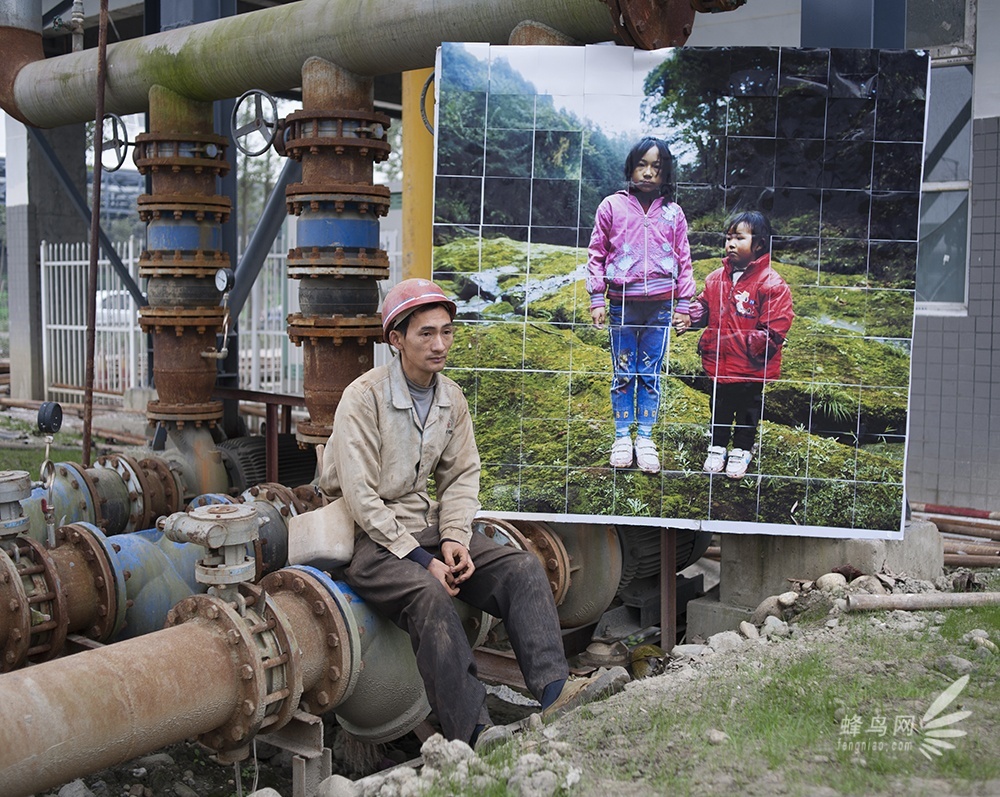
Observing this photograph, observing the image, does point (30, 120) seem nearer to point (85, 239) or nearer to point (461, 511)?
point (461, 511)

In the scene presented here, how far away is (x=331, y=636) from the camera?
3.54 meters

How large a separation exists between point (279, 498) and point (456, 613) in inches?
80.5

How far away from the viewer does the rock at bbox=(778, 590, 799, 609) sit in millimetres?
4727

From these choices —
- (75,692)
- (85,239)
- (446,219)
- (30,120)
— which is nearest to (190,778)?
(75,692)

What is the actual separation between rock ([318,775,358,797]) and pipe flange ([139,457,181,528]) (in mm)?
3522

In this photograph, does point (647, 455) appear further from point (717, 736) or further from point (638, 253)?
point (717, 736)

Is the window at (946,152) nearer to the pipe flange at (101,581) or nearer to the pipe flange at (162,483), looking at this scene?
the pipe flange at (162,483)

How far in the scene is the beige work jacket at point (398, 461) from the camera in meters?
3.68

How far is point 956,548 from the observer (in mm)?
6172

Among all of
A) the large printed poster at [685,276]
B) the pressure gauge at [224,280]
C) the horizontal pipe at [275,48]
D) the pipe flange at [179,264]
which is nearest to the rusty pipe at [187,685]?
the large printed poster at [685,276]

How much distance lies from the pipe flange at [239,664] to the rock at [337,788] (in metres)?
0.26

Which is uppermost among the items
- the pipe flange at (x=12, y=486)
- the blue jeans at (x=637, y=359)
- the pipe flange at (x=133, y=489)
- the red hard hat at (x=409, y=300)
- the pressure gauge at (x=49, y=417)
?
the red hard hat at (x=409, y=300)

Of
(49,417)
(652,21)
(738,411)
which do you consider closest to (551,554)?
(738,411)

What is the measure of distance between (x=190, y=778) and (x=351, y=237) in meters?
2.99
